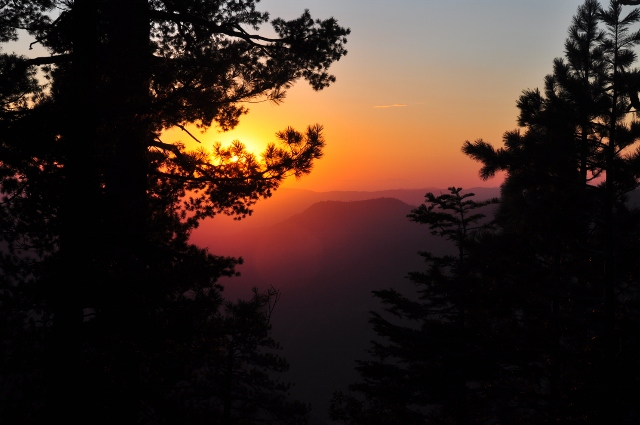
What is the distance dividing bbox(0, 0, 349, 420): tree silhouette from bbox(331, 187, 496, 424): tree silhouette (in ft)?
23.5

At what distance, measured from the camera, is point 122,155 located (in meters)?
8.05

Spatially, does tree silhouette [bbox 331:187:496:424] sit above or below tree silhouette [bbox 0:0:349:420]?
below

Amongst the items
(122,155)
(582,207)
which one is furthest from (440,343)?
(122,155)

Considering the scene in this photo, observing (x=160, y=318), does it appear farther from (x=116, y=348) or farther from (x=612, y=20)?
(x=612, y=20)

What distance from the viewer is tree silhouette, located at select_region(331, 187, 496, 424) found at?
1388 cm

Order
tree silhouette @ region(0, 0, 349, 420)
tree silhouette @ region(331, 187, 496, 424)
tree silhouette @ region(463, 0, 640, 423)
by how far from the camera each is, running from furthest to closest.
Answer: tree silhouette @ region(331, 187, 496, 424)
tree silhouette @ region(463, 0, 640, 423)
tree silhouette @ region(0, 0, 349, 420)

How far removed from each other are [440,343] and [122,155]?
11.7m

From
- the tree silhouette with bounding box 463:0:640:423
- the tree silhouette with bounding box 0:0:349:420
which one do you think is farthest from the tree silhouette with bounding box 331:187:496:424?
the tree silhouette with bounding box 0:0:349:420

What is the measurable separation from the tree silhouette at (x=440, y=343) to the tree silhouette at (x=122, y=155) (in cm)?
716

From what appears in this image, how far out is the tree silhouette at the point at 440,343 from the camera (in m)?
13.9

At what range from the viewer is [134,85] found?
7.33m

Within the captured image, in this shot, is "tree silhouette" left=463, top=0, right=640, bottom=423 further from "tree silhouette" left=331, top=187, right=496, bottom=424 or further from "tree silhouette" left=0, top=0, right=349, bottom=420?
"tree silhouette" left=0, top=0, right=349, bottom=420

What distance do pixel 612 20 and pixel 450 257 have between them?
8197 millimetres

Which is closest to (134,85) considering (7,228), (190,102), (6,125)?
(190,102)
